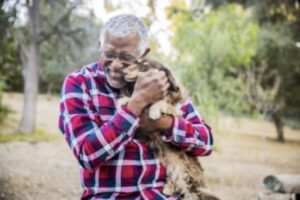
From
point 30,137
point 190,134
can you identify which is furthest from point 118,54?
point 30,137

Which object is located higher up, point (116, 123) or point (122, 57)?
point (122, 57)

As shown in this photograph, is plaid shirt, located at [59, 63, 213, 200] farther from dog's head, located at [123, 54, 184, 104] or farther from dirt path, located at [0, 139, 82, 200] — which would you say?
dirt path, located at [0, 139, 82, 200]

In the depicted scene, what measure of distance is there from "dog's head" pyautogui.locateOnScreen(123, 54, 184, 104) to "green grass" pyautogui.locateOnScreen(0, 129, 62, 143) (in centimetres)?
1073

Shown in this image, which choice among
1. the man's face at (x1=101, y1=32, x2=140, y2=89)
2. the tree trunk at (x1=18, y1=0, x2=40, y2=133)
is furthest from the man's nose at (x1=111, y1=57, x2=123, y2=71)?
the tree trunk at (x1=18, y1=0, x2=40, y2=133)

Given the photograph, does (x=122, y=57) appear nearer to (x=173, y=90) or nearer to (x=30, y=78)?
(x=173, y=90)

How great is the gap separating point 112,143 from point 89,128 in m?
0.18

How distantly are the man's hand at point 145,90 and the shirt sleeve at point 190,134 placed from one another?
0.28 m

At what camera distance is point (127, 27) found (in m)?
2.34

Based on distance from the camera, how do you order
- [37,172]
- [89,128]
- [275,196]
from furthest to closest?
1. [37,172]
2. [275,196]
3. [89,128]

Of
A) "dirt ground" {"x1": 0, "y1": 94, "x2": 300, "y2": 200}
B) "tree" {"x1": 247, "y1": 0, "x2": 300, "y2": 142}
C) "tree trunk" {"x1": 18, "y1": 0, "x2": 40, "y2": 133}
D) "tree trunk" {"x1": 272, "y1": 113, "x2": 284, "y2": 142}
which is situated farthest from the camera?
"tree trunk" {"x1": 272, "y1": 113, "x2": 284, "y2": 142}

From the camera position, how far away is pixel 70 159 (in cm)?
1091

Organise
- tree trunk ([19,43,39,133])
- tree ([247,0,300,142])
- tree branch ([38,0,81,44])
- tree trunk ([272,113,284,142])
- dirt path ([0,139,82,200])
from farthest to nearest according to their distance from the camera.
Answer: tree trunk ([272,113,284,142])
tree ([247,0,300,142])
tree trunk ([19,43,39,133])
tree branch ([38,0,81,44])
dirt path ([0,139,82,200])

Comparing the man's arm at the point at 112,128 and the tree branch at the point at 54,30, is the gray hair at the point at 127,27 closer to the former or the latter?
the man's arm at the point at 112,128

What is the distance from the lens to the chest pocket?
93.7 inches
